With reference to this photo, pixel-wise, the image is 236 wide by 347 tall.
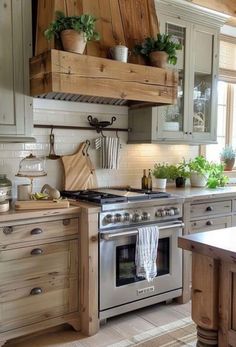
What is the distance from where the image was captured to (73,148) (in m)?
3.15

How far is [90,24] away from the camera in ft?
8.21

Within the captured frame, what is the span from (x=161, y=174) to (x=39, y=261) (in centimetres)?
158

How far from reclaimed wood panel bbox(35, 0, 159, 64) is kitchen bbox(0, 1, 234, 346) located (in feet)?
0.64

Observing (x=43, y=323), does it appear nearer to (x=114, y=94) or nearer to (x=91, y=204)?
(x=91, y=204)

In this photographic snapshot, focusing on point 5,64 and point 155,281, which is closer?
point 5,64

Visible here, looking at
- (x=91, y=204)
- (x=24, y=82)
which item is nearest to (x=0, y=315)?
(x=91, y=204)

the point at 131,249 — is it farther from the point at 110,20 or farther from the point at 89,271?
the point at 110,20

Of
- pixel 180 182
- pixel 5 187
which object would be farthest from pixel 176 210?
pixel 5 187

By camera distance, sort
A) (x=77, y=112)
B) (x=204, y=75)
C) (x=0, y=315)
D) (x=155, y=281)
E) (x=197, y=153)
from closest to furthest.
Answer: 1. (x=0, y=315)
2. (x=155, y=281)
3. (x=77, y=112)
4. (x=204, y=75)
5. (x=197, y=153)

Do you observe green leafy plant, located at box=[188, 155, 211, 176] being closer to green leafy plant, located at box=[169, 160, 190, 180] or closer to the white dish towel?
green leafy plant, located at box=[169, 160, 190, 180]

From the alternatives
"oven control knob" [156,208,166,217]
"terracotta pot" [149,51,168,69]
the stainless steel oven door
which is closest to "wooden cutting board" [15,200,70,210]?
the stainless steel oven door

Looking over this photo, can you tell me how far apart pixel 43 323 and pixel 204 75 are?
280 centimetres

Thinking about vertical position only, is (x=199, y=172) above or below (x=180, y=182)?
above

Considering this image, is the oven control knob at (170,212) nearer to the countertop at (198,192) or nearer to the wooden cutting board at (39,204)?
the countertop at (198,192)
